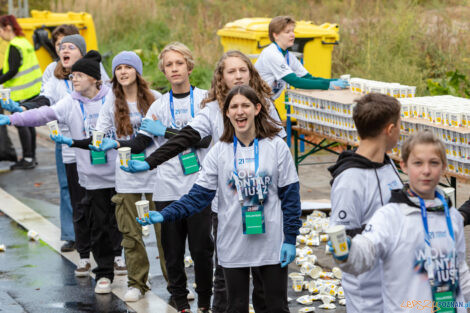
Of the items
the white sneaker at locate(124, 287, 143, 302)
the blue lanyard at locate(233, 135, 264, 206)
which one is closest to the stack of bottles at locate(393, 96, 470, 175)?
the blue lanyard at locate(233, 135, 264, 206)

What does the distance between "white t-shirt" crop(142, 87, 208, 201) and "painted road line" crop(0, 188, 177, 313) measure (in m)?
0.98

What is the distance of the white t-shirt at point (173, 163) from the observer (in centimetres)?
649

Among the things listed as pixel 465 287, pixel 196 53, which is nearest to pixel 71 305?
pixel 465 287

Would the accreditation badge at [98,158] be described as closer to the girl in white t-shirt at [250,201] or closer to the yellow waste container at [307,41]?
the girl in white t-shirt at [250,201]

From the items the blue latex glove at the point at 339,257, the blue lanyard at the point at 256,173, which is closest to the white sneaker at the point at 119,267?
the blue lanyard at the point at 256,173

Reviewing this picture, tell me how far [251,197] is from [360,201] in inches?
41.5

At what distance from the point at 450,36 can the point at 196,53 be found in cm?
605

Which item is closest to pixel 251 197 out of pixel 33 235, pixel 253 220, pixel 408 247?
pixel 253 220

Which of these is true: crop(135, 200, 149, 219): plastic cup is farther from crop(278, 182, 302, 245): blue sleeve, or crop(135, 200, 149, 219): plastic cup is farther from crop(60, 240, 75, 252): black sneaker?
crop(60, 240, 75, 252): black sneaker

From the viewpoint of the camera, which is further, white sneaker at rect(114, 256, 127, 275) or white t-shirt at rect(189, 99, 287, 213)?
white sneaker at rect(114, 256, 127, 275)

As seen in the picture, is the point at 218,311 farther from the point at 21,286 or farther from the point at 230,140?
the point at 21,286

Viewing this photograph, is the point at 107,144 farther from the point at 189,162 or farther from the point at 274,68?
the point at 274,68

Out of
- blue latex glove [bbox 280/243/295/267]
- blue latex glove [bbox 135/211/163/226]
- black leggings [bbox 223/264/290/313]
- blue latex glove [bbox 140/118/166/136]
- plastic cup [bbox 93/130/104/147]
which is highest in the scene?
blue latex glove [bbox 140/118/166/136]

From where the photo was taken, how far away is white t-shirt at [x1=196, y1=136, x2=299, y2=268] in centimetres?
525
